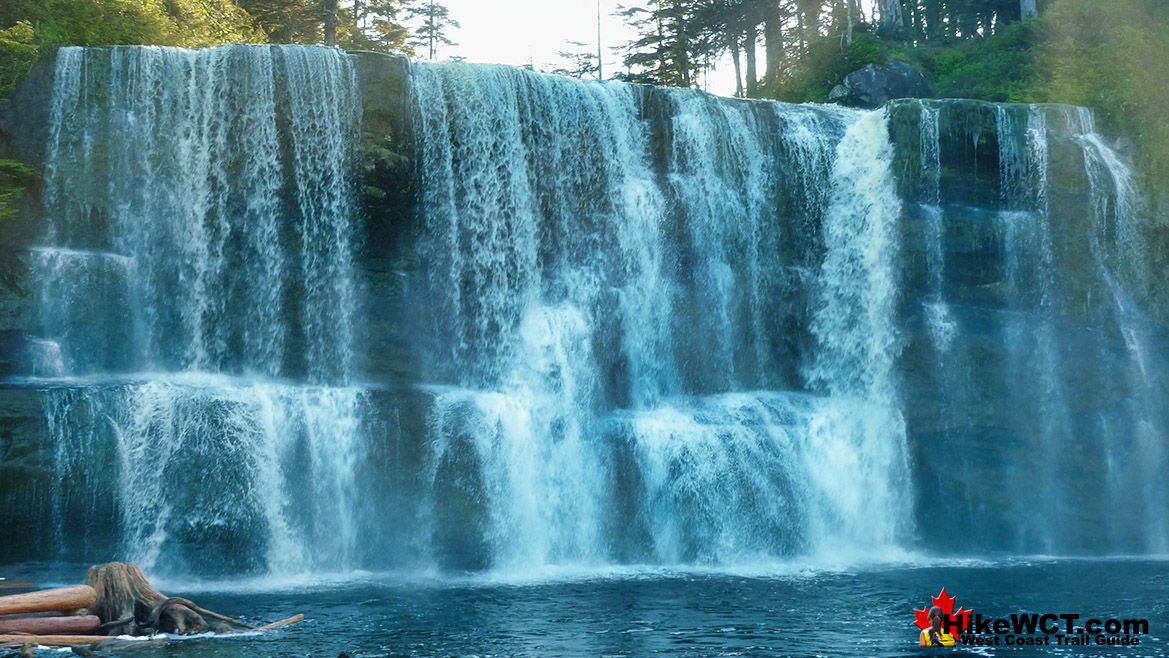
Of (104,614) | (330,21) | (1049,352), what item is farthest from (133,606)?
(330,21)

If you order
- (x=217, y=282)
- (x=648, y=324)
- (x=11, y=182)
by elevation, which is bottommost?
(x=648, y=324)

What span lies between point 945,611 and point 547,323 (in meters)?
11.3

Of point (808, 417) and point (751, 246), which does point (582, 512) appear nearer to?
point (808, 417)

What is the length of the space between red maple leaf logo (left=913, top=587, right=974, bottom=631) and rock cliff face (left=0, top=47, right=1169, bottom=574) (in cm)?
581

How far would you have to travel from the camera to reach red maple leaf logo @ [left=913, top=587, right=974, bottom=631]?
13.8m

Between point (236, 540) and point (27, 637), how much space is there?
22.5 ft

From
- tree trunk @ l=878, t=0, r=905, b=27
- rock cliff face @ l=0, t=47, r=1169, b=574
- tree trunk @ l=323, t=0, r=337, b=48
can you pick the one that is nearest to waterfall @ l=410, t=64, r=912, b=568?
rock cliff face @ l=0, t=47, r=1169, b=574

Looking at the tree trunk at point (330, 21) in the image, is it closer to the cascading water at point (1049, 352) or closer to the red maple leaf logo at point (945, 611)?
the cascading water at point (1049, 352)

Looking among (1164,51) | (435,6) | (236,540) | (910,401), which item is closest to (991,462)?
(910,401)

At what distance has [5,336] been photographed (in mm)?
20172

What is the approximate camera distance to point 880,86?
34531mm

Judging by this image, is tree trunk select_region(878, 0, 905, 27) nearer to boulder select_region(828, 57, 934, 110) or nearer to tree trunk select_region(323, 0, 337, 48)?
boulder select_region(828, 57, 934, 110)

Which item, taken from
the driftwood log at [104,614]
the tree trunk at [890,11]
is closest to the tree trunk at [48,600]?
the driftwood log at [104,614]

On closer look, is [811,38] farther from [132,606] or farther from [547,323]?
[132,606]
